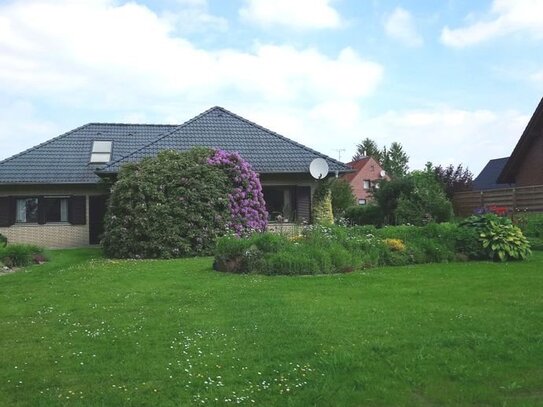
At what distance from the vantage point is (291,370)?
17.5ft

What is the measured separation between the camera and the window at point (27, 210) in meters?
25.4

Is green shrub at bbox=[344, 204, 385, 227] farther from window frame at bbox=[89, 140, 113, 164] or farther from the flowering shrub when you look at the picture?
the flowering shrub

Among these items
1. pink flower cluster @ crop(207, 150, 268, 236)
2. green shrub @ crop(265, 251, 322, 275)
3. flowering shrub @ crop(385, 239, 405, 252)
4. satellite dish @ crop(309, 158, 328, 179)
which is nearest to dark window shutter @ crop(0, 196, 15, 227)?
pink flower cluster @ crop(207, 150, 268, 236)

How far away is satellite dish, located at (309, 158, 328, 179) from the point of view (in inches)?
930

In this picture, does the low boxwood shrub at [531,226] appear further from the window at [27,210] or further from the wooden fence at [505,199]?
the window at [27,210]

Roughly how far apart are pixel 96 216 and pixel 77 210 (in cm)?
83

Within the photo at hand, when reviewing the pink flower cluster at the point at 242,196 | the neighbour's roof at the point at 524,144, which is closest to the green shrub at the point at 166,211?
the pink flower cluster at the point at 242,196

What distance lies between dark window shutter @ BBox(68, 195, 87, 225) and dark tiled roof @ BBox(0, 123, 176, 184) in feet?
3.14

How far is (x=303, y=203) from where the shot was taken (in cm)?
2444

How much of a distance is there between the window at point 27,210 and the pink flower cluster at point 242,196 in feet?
32.7

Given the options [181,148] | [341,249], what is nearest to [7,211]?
[181,148]

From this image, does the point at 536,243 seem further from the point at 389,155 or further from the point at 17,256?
the point at 389,155

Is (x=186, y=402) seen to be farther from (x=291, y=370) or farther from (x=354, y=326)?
(x=354, y=326)

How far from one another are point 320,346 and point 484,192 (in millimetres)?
17994
